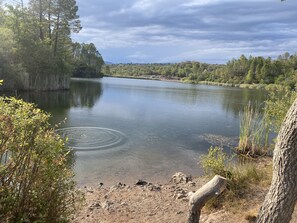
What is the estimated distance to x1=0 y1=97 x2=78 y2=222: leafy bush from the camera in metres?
2.80

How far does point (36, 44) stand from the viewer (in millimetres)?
28609

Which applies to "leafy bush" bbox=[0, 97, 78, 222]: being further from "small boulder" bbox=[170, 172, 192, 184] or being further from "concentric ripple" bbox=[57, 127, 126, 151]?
"concentric ripple" bbox=[57, 127, 126, 151]

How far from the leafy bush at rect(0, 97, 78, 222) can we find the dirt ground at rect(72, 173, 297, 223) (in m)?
1.52

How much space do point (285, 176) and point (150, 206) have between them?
10.9 ft

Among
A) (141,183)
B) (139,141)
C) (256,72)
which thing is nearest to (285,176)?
(141,183)

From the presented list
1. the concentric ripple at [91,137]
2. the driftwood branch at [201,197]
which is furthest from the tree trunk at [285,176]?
the concentric ripple at [91,137]

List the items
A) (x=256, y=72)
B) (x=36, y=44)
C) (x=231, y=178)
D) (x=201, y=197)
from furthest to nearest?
1. (x=256, y=72)
2. (x=36, y=44)
3. (x=231, y=178)
4. (x=201, y=197)

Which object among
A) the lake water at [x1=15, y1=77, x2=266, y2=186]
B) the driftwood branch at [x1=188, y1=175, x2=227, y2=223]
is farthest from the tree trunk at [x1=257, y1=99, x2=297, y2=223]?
the lake water at [x1=15, y1=77, x2=266, y2=186]

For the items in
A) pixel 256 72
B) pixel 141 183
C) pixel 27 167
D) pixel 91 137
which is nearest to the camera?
pixel 27 167

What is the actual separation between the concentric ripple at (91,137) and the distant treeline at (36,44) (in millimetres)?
14241

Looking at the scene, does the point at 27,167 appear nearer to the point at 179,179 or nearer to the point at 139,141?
the point at 179,179

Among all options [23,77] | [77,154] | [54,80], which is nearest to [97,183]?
[77,154]

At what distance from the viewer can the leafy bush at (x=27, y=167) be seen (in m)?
2.80

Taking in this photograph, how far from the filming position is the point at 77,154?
10.2m
